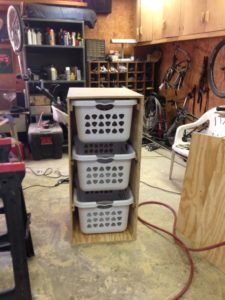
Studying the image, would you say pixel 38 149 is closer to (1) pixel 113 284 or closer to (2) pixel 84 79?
(2) pixel 84 79

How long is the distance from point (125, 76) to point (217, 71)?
1643 millimetres

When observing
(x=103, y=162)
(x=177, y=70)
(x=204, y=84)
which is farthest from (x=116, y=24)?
(x=103, y=162)

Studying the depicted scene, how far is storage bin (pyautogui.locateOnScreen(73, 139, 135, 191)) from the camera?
174cm

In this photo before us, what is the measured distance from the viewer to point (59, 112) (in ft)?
9.62

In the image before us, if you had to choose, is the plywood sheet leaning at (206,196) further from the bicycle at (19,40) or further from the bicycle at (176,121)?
the bicycle at (176,121)

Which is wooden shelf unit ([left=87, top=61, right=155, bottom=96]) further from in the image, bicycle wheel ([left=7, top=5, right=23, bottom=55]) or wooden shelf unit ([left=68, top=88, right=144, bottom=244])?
wooden shelf unit ([left=68, top=88, right=144, bottom=244])

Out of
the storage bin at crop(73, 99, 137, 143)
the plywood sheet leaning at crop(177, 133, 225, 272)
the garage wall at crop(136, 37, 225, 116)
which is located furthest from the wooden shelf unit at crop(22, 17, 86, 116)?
the plywood sheet leaning at crop(177, 133, 225, 272)

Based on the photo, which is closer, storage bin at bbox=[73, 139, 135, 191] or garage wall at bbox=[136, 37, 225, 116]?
storage bin at bbox=[73, 139, 135, 191]

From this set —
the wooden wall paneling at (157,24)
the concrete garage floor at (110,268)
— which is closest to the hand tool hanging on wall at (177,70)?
the wooden wall paneling at (157,24)

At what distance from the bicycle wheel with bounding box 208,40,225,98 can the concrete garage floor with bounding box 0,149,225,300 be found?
1760 millimetres

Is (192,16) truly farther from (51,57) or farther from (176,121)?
(51,57)

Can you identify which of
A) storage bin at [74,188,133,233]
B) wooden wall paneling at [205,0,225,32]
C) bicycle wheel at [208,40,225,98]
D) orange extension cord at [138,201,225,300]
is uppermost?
wooden wall paneling at [205,0,225,32]

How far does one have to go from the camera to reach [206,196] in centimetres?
175

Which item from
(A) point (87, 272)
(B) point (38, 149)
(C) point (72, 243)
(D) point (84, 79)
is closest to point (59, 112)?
(B) point (38, 149)
